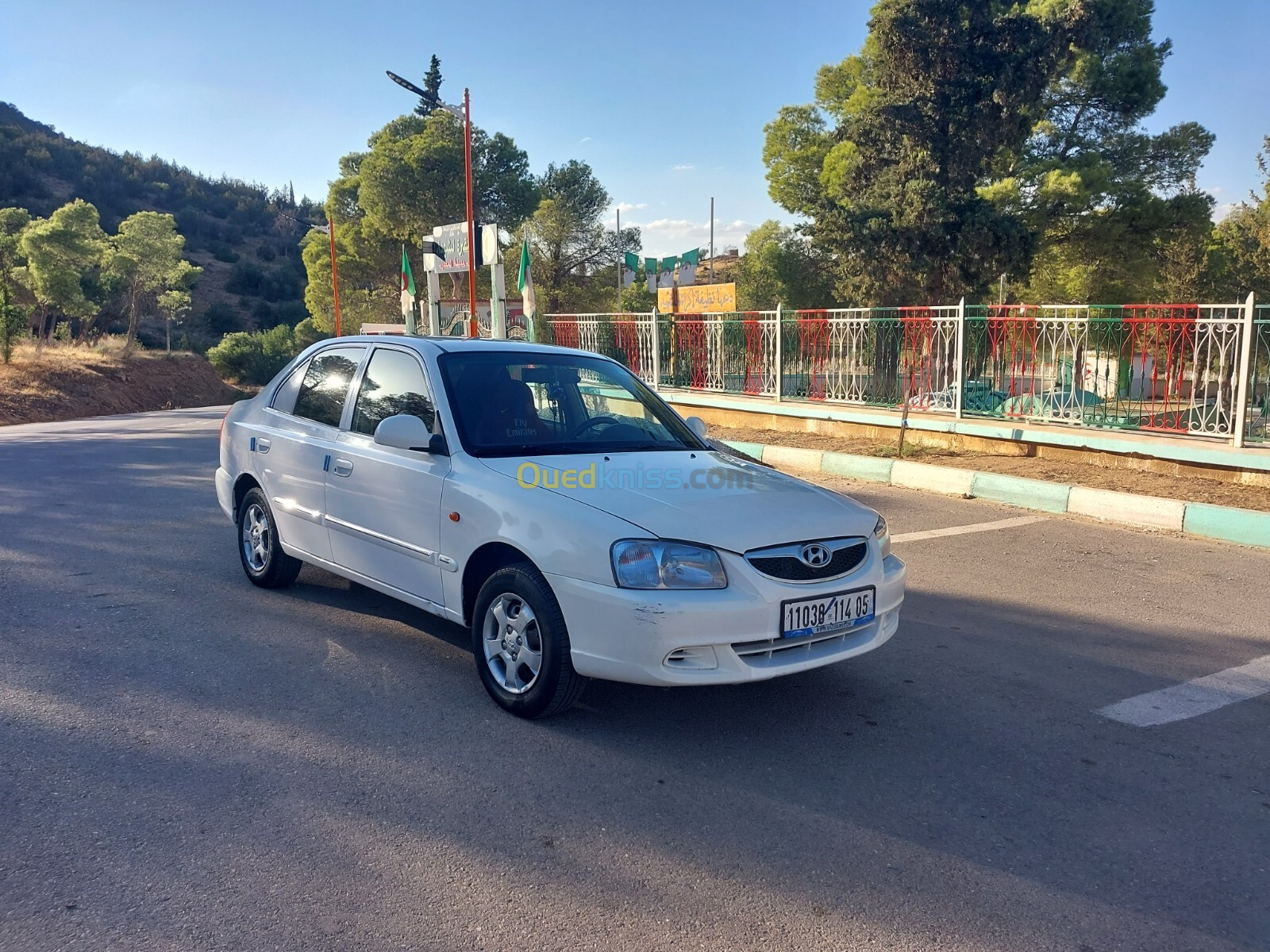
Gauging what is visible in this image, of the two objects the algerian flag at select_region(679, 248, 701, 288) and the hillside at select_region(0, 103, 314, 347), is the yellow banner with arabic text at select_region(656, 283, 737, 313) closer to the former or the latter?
the algerian flag at select_region(679, 248, 701, 288)

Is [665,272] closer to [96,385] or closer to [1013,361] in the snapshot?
[1013,361]

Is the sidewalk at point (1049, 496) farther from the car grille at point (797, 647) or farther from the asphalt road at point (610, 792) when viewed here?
the car grille at point (797, 647)

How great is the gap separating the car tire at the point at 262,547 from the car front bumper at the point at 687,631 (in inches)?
107

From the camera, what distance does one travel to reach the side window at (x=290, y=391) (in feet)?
18.3

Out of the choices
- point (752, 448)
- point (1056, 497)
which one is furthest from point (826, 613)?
point (752, 448)

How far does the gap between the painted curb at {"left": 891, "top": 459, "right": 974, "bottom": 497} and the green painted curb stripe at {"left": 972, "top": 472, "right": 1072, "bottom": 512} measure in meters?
0.12

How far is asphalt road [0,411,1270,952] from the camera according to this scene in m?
2.59

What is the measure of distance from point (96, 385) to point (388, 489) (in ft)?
83.8

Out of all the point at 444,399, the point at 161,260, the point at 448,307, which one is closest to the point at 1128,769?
the point at 444,399

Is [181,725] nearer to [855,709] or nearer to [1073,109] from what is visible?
[855,709]

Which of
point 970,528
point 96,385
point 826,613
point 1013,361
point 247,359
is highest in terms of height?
point 1013,361

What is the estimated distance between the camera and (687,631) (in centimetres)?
344

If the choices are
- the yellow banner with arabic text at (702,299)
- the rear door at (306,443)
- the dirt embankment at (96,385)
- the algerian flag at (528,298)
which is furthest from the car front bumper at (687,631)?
the dirt embankment at (96,385)

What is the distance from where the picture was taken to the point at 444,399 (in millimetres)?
4453
